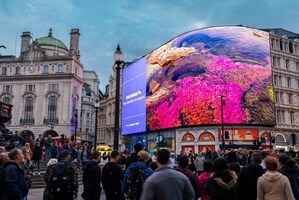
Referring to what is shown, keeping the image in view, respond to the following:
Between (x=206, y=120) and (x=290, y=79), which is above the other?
(x=290, y=79)

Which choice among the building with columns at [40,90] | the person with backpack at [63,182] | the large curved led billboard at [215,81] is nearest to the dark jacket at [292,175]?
the person with backpack at [63,182]

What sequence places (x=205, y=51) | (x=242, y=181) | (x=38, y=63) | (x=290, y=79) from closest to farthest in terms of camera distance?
(x=242, y=181) < (x=205, y=51) < (x=290, y=79) < (x=38, y=63)

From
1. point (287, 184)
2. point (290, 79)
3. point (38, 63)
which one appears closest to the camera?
point (287, 184)

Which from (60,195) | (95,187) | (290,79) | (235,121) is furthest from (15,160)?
(290,79)

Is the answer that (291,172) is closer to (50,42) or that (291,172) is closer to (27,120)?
(27,120)

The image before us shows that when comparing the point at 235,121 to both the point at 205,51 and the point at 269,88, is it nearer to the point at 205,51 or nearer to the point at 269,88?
the point at 269,88

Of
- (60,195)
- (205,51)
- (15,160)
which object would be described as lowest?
(60,195)

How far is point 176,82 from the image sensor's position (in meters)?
48.8

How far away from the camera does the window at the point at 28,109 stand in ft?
200

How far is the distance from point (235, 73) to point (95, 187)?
40694 millimetres

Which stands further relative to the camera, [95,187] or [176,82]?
[176,82]

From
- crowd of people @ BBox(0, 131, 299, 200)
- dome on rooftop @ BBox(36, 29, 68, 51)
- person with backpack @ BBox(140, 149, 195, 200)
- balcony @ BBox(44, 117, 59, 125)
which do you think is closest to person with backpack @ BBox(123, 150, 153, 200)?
crowd of people @ BBox(0, 131, 299, 200)

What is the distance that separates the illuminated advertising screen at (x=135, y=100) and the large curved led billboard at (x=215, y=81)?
2524 mm

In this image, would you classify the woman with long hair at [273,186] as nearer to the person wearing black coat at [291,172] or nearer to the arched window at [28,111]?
the person wearing black coat at [291,172]
